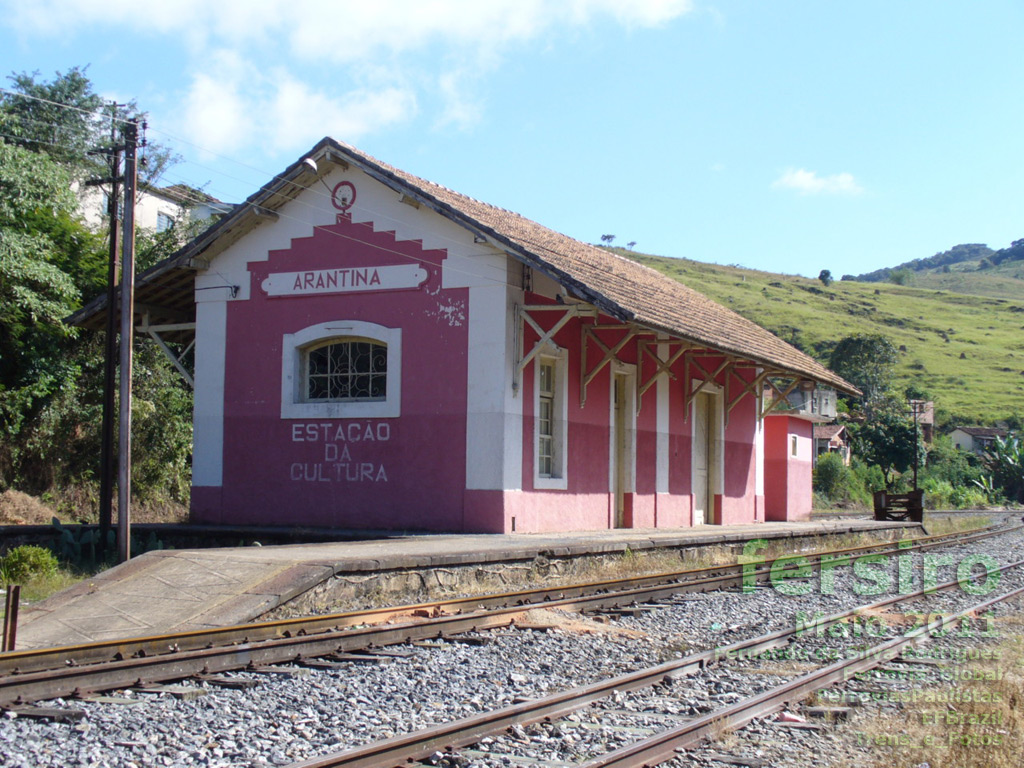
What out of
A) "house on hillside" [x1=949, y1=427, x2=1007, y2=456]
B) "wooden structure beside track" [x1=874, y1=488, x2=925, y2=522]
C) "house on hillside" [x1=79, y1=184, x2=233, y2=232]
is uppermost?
"house on hillside" [x1=79, y1=184, x2=233, y2=232]

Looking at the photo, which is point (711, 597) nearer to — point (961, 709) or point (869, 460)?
point (961, 709)

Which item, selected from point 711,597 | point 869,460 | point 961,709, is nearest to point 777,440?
point 711,597

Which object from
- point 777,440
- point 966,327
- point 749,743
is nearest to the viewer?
point 749,743

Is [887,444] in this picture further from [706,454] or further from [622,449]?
[622,449]

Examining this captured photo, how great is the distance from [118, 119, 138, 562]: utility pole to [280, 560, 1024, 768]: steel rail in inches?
294

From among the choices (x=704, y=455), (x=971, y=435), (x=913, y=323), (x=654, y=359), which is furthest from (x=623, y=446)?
(x=913, y=323)

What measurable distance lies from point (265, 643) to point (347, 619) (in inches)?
56.5

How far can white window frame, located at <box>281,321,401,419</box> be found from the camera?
15.3m

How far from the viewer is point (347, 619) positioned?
852 cm

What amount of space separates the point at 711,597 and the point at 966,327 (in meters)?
114

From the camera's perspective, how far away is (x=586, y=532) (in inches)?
621

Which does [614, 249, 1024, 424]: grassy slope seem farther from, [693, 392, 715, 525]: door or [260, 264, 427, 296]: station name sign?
[260, 264, 427, 296]: station name sign

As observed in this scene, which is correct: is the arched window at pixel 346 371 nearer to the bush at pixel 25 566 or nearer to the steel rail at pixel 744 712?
the bush at pixel 25 566

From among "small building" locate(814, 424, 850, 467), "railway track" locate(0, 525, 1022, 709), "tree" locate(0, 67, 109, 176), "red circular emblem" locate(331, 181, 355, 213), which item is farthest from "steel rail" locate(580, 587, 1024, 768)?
"small building" locate(814, 424, 850, 467)
